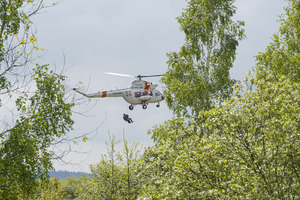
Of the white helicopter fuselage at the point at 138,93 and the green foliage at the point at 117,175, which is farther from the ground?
the white helicopter fuselage at the point at 138,93

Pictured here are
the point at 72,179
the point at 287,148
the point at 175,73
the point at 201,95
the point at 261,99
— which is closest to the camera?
the point at 287,148

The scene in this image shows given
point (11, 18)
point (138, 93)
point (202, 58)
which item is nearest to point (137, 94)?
point (138, 93)

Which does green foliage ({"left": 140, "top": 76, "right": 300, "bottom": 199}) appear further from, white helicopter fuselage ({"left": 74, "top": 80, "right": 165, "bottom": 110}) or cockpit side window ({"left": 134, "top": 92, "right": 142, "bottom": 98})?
cockpit side window ({"left": 134, "top": 92, "right": 142, "bottom": 98})

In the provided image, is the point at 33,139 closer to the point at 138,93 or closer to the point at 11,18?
the point at 11,18

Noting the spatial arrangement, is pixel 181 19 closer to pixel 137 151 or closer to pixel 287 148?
pixel 137 151

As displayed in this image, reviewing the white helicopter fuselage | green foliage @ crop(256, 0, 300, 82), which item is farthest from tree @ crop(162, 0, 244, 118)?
the white helicopter fuselage

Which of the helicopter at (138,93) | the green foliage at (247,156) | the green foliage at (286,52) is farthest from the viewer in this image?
the helicopter at (138,93)

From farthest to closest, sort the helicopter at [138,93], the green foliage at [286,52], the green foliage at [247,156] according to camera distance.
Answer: the helicopter at [138,93] → the green foliage at [286,52] → the green foliage at [247,156]

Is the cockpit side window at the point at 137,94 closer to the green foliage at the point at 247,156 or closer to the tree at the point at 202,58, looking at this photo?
the tree at the point at 202,58

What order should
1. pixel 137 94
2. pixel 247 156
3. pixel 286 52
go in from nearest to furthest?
1. pixel 247 156
2. pixel 286 52
3. pixel 137 94

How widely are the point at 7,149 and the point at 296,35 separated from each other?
61.4 feet

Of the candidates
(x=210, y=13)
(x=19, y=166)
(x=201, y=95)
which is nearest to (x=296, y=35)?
(x=210, y=13)

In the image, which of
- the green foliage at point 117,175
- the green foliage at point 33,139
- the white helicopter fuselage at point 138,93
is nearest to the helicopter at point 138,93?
the white helicopter fuselage at point 138,93

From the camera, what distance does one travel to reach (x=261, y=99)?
13844mm
